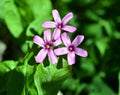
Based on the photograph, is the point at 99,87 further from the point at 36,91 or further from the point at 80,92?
the point at 36,91

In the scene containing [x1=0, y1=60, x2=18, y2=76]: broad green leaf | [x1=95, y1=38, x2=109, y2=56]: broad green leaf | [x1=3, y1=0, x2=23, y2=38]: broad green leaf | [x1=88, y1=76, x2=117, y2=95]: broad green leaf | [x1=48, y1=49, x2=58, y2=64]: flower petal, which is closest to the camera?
[x1=48, y1=49, x2=58, y2=64]: flower petal

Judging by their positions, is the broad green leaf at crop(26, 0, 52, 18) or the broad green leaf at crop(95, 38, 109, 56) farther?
the broad green leaf at crop(95, 38, 109, 56)

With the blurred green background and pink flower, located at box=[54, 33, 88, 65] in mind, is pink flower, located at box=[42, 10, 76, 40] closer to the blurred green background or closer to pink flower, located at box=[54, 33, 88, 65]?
pink flower, located at box=[54, 33, 88, 65]

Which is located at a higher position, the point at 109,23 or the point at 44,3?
the point at 44,3

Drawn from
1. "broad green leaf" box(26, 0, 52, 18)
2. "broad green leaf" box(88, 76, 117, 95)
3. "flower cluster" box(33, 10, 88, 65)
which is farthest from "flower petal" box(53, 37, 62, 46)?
"broad green leaf" box(88, 76, 117, 95)

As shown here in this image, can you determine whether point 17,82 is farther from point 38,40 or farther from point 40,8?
point 40,8

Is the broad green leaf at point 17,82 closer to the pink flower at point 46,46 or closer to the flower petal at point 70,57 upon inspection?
the pink flower at point 46,46

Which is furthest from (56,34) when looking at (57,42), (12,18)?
(12,18)

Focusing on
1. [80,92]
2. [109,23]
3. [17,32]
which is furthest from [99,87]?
[17,32]
